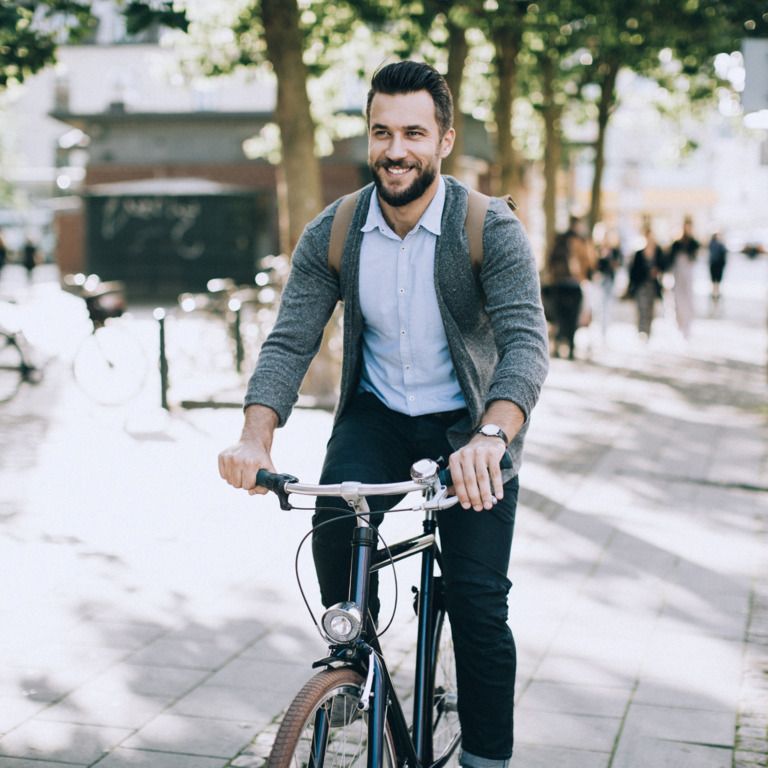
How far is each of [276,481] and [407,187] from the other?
842 millimetres

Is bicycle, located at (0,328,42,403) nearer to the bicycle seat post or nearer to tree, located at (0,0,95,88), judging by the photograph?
tree, located at (0,0,95,88)

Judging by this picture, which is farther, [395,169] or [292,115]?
[292,115]

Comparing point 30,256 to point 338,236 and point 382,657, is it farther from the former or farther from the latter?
point 382,657

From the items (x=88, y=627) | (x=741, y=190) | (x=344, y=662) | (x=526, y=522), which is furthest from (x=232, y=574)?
(x=741, y=190)

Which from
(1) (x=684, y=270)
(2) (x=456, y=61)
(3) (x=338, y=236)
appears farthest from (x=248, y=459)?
(1) (x=684, y=270)

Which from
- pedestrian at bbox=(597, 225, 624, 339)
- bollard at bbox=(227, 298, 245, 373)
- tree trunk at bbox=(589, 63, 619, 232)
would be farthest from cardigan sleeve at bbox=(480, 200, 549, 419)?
tree trunk at bbox=(589, 63, 619, 232)

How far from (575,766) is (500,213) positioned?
1827 millimetres

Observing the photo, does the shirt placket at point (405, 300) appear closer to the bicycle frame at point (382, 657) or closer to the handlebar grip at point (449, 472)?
the bicycle frame at point (382, 657)

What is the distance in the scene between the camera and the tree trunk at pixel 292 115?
1130 centimetres

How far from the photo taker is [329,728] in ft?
→ 8.37

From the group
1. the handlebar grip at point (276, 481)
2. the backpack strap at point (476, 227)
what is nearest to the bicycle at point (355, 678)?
the handlebar grip at point (276, 481)

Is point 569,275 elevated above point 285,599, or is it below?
above

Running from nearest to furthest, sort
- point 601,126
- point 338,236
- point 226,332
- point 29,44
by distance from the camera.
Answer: point 338,236 → point 29,44 → point 226,332 → point 601,126

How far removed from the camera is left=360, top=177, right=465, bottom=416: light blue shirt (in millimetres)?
3121
